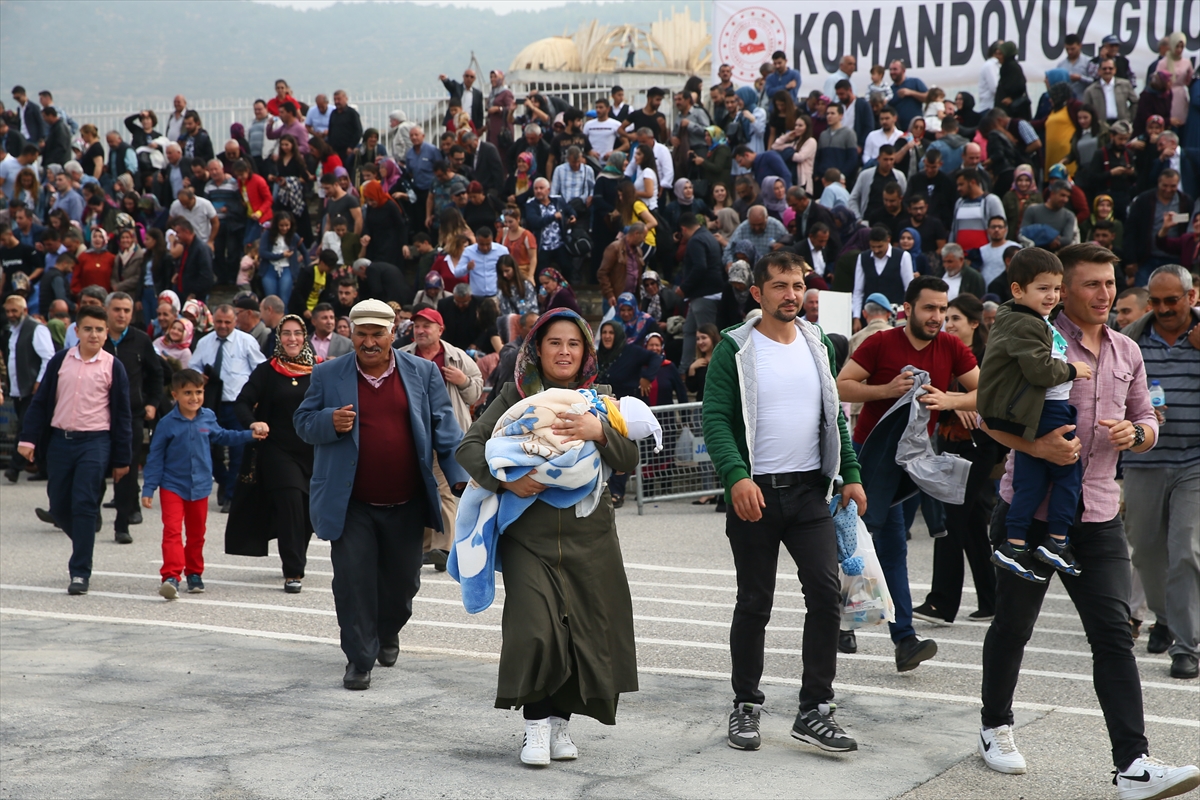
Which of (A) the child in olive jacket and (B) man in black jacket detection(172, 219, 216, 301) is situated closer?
(A) the child in olive jacket

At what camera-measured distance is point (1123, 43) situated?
61.3ft

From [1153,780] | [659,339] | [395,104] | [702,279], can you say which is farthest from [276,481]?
[395,104]

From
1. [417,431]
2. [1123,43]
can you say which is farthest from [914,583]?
[1123,43]

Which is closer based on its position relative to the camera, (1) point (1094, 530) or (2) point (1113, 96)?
(1) point (1094, 530)

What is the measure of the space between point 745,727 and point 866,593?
3.06 ft

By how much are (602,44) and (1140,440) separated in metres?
26.5

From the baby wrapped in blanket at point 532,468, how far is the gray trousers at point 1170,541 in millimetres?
3294

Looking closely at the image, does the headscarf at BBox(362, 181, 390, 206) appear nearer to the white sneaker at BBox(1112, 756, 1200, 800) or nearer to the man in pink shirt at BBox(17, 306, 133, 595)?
the man in pink shirt at BBox(17, 306, 133, 595)

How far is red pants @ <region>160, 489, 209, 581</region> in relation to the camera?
9.41 metres

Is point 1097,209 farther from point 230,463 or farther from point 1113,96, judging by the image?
point 230,463

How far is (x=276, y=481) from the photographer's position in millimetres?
9555

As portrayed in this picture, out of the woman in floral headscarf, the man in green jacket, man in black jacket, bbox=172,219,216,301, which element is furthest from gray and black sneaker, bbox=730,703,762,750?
man in black jacket, bbox=172,219,216,301

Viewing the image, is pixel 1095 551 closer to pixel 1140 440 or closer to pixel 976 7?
pixel 1140 440

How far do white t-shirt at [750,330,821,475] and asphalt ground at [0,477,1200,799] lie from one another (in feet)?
3.95
